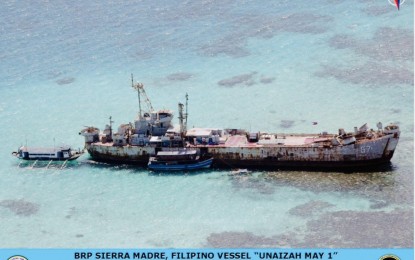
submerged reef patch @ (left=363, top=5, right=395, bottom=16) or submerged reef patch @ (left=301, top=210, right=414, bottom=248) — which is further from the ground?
submerged reef patch @ (left=363, top=5, right=395, bottom=16)

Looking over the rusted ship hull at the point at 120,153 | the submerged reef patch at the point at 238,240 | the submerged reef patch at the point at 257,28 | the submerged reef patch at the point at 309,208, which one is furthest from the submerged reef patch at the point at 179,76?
the submerged reef patch at the point at 238,240

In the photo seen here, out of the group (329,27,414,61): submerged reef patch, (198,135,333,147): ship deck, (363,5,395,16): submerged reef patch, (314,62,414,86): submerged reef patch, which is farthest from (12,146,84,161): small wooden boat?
(363,5,395,16): submerged reef patch

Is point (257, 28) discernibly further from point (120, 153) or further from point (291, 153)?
point (291, 153)

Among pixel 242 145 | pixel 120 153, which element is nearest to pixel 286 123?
pixel 242 145

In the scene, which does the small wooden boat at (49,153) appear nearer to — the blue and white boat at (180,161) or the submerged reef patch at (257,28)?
the blue and white boat at (180,161)

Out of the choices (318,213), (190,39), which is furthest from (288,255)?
(190,39)

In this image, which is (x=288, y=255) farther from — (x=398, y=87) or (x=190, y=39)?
(x=190, y=39)

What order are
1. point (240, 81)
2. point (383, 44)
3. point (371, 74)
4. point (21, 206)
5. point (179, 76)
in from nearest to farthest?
point (21, 206) < point (371, 74) < point (240, 81) < point (179, 76) < point (383, 44)

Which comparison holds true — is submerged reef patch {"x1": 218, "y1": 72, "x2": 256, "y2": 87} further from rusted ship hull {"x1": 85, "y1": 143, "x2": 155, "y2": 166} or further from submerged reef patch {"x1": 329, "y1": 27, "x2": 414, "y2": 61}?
rusted ship hull {"x1": 85, "y1": 143, "x2": 155, "y2": 166}
